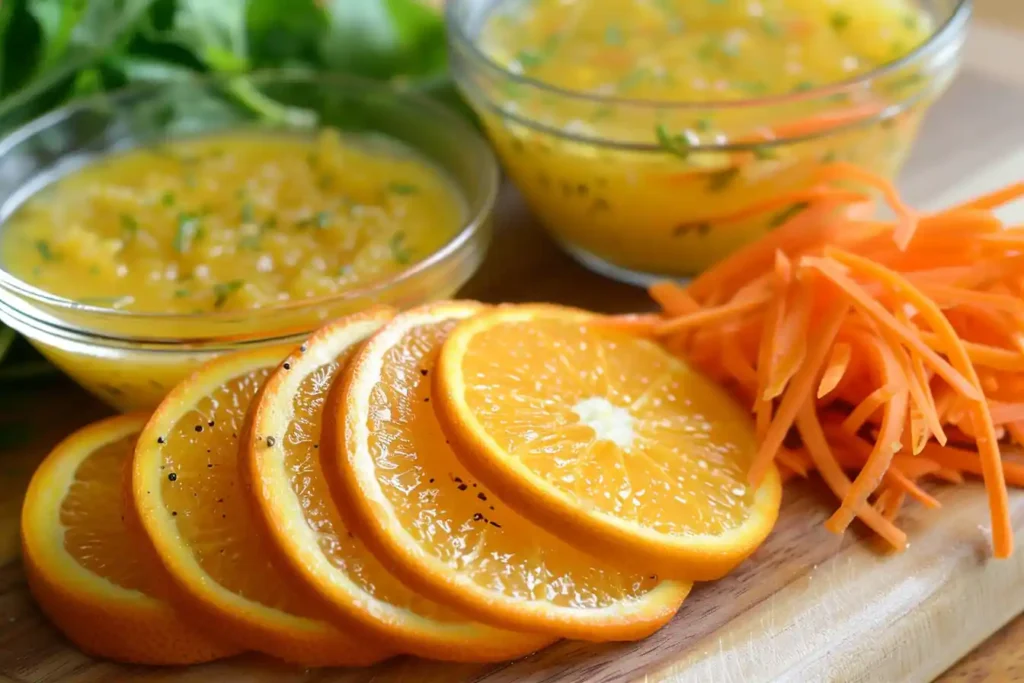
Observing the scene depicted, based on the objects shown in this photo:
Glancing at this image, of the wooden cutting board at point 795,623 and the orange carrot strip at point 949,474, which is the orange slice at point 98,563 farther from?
the orange carrot strip at point 949,474

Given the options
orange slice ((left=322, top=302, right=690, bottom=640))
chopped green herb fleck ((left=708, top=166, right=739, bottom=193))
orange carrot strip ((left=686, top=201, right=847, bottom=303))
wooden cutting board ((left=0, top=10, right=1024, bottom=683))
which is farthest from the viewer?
chopped green herb fleck ((left=708, top=166, right=739, bottom=193))

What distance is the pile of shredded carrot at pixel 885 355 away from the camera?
1.99 m

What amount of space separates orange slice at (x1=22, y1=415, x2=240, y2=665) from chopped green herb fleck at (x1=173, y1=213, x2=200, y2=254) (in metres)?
0.49

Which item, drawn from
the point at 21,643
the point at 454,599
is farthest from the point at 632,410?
the point at 21,643

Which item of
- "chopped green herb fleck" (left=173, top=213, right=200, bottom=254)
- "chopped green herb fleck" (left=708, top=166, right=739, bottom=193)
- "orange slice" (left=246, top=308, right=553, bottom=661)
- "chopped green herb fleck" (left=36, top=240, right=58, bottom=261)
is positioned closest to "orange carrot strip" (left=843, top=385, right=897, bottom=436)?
"chopped green herb fleck" (left=708, top=166, right=739, bottom=193)

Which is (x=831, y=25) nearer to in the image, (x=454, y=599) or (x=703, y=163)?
(x=703, y=163)

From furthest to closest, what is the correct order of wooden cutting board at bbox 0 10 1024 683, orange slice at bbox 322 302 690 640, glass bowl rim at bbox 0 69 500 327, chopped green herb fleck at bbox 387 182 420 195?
1. chopped green herb fleck at bbox 387 182 420 195
2. glass bowl rim at bbox 0 69 500 327
3. wooden cutting board at bbox 0 10 1024 683
4. orange slice at bbox 322 302 690 640

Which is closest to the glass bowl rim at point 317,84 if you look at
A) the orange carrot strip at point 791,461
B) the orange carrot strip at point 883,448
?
the orange carrot strip at point 791,461

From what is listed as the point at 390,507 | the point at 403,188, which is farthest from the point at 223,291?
the point at 390,507

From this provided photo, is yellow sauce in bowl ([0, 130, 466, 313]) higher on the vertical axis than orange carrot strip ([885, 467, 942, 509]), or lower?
lower

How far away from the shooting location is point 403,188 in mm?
2740

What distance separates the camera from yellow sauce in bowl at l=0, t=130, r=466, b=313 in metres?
2.40

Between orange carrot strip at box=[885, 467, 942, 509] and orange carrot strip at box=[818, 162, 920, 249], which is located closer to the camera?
orange carrot strip at box=[885, 467, 942, 509]

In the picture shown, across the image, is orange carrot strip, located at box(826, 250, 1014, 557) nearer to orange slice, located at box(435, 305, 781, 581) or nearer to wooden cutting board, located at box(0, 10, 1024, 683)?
wooden cutting board, located at box(0, 10, 1024, 683)
